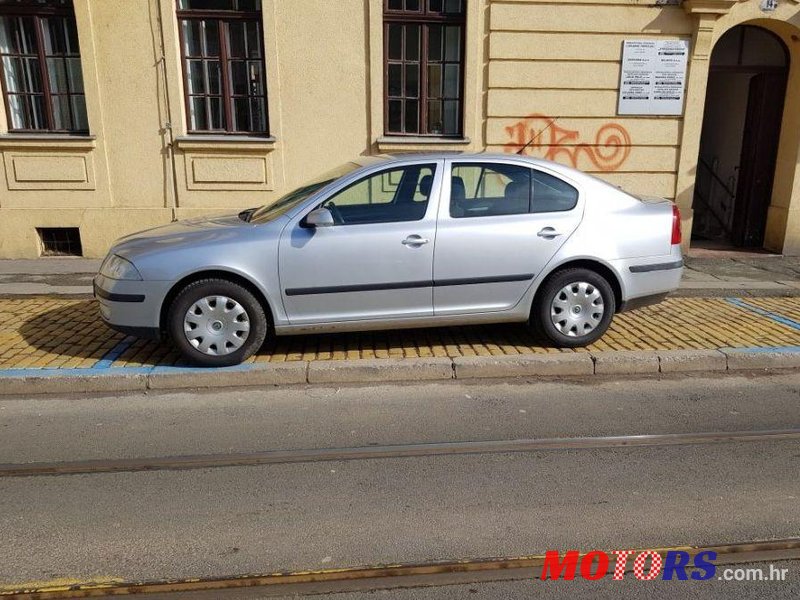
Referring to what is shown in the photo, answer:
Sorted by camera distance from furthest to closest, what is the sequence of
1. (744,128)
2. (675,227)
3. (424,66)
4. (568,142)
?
(744,128)
(568,142)
(424,66)
(675,227)

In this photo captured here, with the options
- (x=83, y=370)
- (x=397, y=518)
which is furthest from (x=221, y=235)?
(x=397, y=518)

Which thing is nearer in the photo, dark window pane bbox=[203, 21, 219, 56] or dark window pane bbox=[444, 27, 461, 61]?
dark window pane bbox=[203, 21, 219, 56]

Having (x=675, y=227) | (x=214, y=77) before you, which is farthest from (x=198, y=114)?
(x=675, y=227)

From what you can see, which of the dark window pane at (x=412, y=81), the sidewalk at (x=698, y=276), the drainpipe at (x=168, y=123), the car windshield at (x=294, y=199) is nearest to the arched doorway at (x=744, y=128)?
the sidewalk at (x=698, y=276)

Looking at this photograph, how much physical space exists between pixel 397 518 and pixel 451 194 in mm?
2724

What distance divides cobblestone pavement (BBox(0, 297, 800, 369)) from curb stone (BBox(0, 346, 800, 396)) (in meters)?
0.17

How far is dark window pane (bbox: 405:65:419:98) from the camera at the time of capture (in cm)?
880

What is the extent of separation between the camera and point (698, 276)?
7801mm

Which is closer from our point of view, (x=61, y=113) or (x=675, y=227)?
(x=675, y=227)

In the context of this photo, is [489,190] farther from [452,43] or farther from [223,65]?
[223,65]

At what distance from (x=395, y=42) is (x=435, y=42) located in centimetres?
59

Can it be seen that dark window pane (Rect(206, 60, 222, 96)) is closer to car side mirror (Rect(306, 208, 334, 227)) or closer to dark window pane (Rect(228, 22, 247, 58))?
dark window pane (Rect(228, 22, 247, 58))

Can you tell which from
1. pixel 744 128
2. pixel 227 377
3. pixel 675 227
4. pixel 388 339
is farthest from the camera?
pixel 744 128

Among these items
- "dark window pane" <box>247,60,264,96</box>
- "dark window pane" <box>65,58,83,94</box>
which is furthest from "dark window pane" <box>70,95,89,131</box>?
"dark window pane" <box>247,60,264,96</box>
